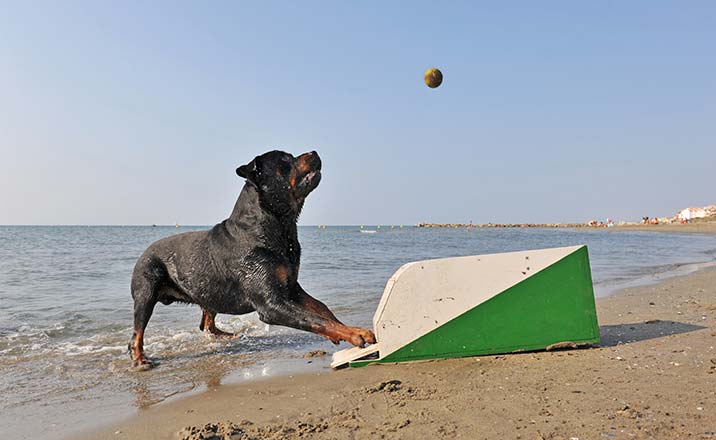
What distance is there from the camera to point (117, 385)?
3521 mm

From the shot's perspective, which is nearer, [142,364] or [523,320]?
[523,320]

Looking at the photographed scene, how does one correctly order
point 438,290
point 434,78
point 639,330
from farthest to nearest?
point 434,78
point 639,330
point 438,290

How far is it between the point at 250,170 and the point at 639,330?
3579 millimetres

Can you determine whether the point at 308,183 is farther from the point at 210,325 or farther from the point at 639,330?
the point at 639,330

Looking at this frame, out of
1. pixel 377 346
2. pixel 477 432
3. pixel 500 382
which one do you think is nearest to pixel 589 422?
pixel 477 432

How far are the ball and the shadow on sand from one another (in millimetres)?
4136

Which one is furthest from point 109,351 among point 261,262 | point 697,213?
point 697,213

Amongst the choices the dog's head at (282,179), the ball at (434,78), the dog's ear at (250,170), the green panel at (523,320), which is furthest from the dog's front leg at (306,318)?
the ball at (434,78)

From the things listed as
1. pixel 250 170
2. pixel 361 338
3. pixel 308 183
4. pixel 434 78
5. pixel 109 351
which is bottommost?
pixel 109 351

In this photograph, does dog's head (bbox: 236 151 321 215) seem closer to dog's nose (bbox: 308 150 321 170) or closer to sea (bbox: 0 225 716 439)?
dog's nose (bbox: 308 150 321 170)

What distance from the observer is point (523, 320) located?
11.5ft

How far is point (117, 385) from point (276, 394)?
1332mm

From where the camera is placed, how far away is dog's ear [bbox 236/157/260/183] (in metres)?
3.95

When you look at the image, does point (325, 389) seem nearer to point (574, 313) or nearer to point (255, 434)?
point (255, 434)
